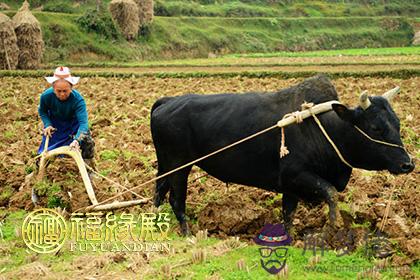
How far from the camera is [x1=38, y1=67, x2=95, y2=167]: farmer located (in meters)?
7.04

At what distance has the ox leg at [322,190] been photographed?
5602 millimetres

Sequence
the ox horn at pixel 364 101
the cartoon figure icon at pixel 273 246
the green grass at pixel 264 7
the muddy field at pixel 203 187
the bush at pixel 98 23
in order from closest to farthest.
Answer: the cartoon figure icon at pixel 273 246 → the ox horn at pixel 364 101 → the muddy field at pixel 203 187 → the bush at pixel 98 23 → the green grass at pixel 264 7

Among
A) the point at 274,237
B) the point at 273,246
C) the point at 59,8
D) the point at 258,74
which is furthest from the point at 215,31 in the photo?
the point at 273,246

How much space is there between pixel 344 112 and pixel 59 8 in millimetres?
47785

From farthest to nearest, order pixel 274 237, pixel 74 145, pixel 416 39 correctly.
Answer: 1. pixel 416 39
2. pixel 74 145
3. pixel 274 237

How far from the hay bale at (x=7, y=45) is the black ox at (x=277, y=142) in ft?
90.6

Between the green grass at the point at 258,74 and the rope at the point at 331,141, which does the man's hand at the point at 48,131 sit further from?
the green grass at the point at 258,74

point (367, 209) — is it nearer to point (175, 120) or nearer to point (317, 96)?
point (317, 96)

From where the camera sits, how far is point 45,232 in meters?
6.16

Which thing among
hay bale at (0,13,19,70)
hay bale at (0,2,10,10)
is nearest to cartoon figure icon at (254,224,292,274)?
hay bale at (0,13,19,70)
